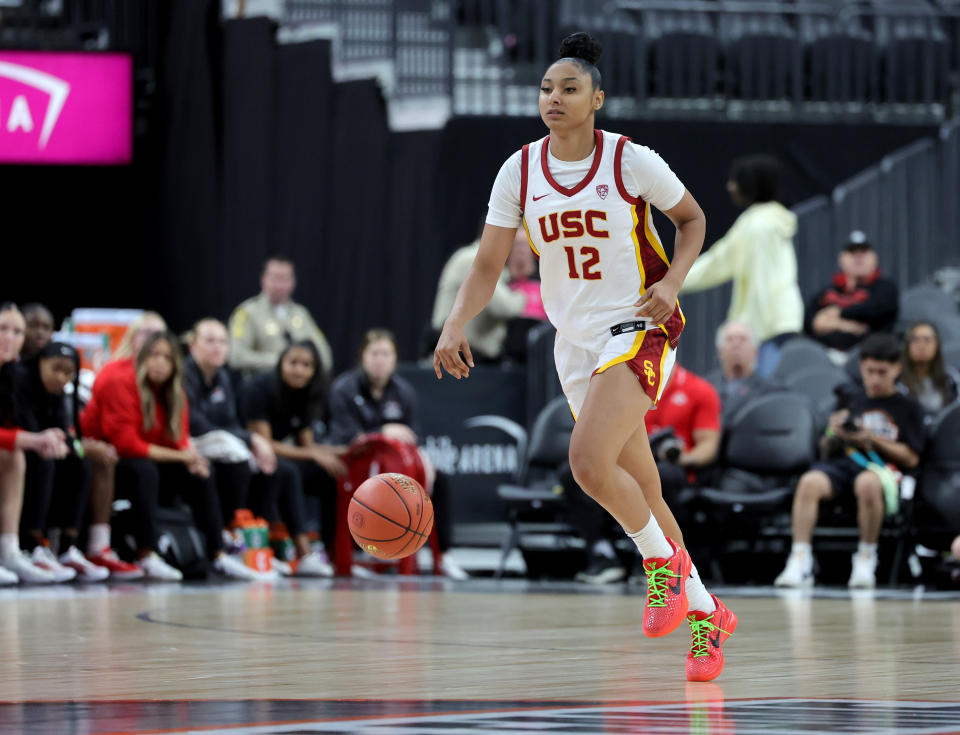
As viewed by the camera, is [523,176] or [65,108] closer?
[523,176]

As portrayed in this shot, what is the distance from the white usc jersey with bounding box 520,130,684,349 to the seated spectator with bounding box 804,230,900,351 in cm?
709

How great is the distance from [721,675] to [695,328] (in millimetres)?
8284

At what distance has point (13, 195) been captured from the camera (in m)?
16.5

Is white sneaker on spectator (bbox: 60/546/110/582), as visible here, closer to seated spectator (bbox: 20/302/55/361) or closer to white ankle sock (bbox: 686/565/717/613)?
seated spectator (bbox: 20/302/55/361)

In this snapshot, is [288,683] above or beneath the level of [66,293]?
beneath

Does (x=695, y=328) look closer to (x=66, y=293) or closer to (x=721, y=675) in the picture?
(x=66, y=293)

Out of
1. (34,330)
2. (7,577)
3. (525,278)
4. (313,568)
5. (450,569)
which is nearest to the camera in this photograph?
(7,577)

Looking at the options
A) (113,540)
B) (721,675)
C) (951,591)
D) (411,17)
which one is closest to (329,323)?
(411,17)

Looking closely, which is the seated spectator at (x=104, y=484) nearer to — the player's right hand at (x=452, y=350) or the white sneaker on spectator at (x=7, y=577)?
the white sneaker on spectator at (x=7, y=577)

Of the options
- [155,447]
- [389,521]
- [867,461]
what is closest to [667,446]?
[867,461]

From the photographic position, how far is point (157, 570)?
10094 millimetres

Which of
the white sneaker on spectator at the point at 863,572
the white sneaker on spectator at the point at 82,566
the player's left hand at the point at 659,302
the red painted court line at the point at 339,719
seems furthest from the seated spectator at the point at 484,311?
the red painted court line at the point at 339,719

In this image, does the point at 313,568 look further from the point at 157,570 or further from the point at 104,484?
the point at 104,484

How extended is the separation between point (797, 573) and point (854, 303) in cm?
309
